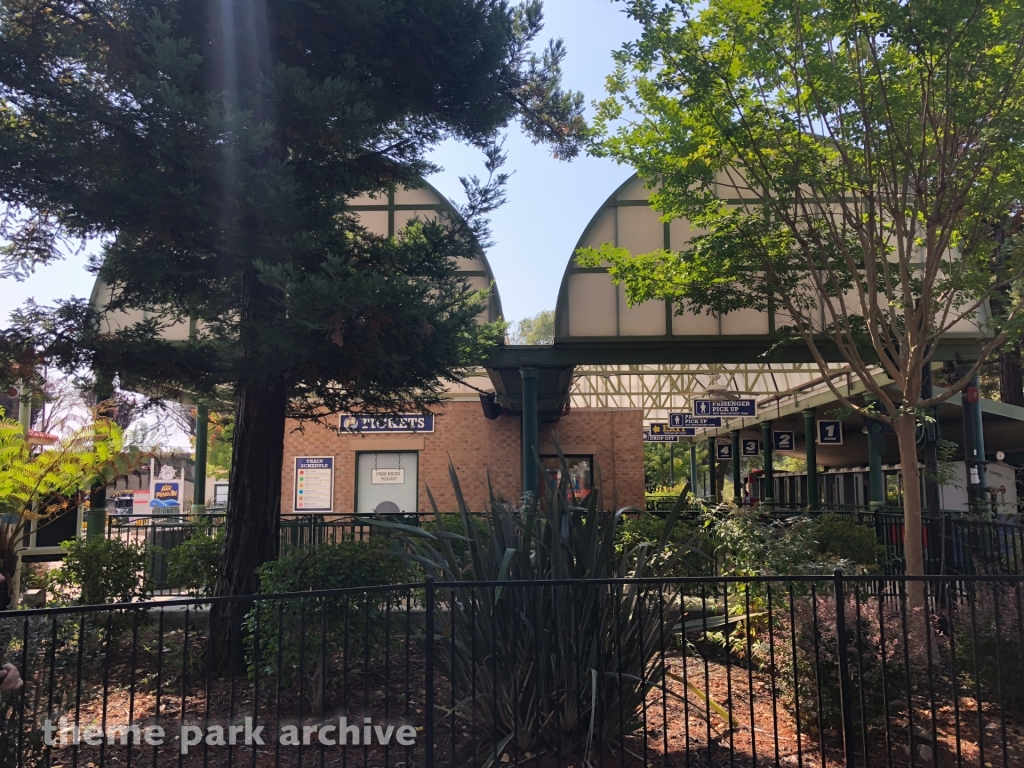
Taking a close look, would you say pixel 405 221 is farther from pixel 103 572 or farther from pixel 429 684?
pixel 429 684

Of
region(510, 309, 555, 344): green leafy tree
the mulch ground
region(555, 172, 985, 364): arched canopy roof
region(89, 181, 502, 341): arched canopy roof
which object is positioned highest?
region(510, 309, 555, 344): green leafy tree

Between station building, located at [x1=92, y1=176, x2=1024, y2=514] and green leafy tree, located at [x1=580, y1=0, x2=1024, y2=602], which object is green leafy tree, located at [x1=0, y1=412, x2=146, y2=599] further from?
green leafy tree, located at [x1=580, y1=0, x2=1024, y2=602]

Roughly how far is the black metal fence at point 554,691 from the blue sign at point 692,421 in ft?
42.5

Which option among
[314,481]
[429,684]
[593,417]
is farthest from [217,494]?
[429,684]

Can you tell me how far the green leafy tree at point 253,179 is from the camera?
5.61m

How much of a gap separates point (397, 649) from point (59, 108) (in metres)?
4.70

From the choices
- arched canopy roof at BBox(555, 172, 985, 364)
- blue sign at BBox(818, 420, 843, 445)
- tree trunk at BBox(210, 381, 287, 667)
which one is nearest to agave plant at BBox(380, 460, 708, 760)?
tree trunk at BBox(210, 381, 287, 667)

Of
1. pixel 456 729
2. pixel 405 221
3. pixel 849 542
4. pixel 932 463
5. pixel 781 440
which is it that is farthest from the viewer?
pixel 781 440

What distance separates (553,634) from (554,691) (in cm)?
30

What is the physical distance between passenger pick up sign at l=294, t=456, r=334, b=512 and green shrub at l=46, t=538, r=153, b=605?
36.4 feet

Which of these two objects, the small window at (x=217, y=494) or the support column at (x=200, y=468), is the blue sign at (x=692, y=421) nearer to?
the support column at (x=200, y=468)

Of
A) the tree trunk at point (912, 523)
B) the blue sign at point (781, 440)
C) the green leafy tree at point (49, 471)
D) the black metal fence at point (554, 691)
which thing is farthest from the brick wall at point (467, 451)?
the black metal fence at point (554, 691)

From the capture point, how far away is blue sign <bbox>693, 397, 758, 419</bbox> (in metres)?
18.4

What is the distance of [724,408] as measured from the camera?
725 inches
